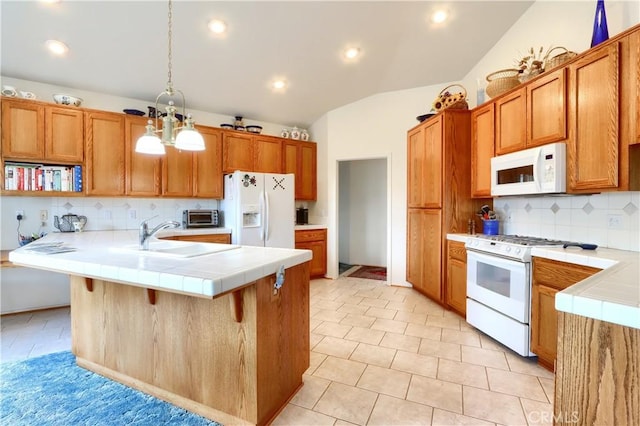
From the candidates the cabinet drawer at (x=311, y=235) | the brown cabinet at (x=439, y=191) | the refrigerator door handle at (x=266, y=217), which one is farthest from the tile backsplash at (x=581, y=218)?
the refrigerator door handle at (x=266, y=217)

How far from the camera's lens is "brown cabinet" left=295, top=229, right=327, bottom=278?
4.67m

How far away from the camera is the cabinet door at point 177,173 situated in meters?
3.82

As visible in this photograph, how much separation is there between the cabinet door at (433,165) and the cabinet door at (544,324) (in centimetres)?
142

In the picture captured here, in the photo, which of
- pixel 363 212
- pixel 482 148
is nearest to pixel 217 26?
pixel 482 148

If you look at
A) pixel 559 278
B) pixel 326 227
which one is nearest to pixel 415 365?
pixel 559 278

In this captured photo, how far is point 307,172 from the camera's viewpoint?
16.6 ft

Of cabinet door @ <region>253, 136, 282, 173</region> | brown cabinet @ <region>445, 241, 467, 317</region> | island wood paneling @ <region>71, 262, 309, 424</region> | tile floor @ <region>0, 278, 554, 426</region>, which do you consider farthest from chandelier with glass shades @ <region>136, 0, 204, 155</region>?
brown cabinet @ <region>445, 241, 467, 317</region>

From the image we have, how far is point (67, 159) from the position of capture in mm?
3213

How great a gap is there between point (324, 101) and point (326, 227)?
80.5 inches

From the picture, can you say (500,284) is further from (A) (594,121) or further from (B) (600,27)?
(B) (600,27)

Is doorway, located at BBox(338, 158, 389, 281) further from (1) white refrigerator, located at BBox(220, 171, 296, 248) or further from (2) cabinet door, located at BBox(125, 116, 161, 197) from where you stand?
(2) cabinet door, located at BBox(125, 116, 161, 197)

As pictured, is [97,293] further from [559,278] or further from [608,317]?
[559,278]

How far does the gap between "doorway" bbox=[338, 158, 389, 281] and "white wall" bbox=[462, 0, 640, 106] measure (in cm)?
270

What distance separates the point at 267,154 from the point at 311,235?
1.49 m
